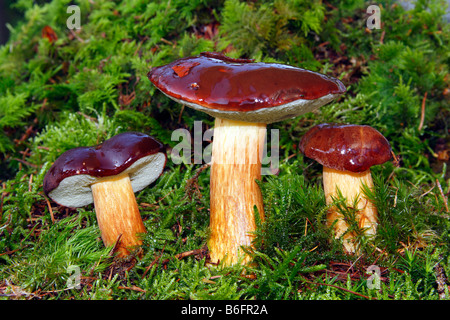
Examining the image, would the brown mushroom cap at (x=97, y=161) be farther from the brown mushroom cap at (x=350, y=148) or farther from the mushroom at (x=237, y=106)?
the brown mushroom cap at (x=350, y=148)

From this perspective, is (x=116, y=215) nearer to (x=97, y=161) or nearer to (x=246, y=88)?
(x=97, y=161)

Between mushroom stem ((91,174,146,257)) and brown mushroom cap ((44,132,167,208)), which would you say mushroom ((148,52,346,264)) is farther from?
mushroom stem ((91,174,146,257))

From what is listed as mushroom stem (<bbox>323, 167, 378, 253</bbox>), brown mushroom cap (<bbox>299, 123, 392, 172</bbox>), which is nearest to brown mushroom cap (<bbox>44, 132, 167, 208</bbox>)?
brown mushroom cap (<bbox>299, 123, 392, 172</bbox>)

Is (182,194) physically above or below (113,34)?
below

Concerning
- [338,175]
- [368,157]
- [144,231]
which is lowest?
[144,231]
